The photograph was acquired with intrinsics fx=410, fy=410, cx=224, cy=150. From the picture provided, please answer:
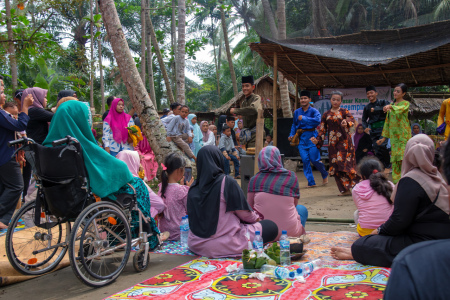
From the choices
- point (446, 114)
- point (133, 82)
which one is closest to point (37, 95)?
point (133, 82)

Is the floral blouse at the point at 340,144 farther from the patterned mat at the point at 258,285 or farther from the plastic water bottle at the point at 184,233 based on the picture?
the patterned mat at the point at 258,285

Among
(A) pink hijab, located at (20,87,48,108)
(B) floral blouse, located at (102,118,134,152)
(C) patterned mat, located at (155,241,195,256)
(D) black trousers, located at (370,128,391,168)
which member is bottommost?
(C) patterned mat, located at (155,241,195,256)

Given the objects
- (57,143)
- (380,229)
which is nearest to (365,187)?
(380,229)

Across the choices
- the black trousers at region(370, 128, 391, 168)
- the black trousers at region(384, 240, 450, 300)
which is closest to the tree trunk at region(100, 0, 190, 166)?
the black trousers at region(370, 128, 391, 168)

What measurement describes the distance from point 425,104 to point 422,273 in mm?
17206

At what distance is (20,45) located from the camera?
336 inches

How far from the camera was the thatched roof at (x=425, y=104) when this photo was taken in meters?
15.9

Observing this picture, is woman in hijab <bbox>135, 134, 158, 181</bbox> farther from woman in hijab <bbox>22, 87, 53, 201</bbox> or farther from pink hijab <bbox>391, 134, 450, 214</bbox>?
pink hijab <bbox>391, 134, 450, 214</bbox>

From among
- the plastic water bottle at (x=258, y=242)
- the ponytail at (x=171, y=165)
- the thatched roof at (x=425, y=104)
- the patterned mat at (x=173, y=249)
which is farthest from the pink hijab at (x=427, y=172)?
the thatched roof at (x=425, y=104)

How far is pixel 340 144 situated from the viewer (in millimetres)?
7406

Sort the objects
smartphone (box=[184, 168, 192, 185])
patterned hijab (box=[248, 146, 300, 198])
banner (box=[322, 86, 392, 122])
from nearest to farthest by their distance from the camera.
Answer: patterned hijab (box=[248, 146, 300, 198]), smartphone (box=[184, 168, 192, 185]), banner (box=[322, 86, 392, 122])

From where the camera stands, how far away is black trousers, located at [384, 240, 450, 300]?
34.8 inches

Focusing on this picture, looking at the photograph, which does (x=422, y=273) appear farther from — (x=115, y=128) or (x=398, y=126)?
(x=398, y=126)

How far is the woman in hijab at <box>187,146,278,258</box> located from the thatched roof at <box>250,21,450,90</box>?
17.6 ft
